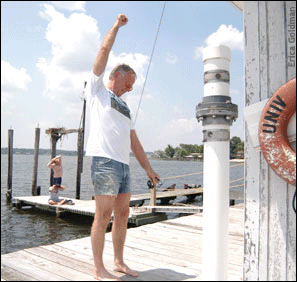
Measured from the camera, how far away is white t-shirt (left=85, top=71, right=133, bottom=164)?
2242 millimetres

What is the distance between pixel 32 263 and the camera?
2615mm

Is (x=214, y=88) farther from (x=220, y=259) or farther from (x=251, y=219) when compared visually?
(x=220, y=259)

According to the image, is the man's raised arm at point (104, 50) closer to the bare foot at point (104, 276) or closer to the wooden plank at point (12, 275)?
the bare foot at point (104, 276)

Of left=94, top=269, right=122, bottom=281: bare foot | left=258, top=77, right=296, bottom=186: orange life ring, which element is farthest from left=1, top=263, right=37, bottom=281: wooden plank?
left=258, top=77, right=296, bottom=186: orange life ring

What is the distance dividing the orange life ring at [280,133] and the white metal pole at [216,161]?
0.19 m

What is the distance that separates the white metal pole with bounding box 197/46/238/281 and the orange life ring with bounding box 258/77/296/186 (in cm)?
19

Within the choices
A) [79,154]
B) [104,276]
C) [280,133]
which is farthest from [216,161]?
[79,154]

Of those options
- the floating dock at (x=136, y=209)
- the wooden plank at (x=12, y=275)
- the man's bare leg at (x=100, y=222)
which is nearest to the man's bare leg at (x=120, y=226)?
the man's bare leg at (x=100, y=222)

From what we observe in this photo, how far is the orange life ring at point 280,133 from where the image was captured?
5.81 feet

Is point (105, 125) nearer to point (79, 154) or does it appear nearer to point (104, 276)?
point (104, 276)

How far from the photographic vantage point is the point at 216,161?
184 cm

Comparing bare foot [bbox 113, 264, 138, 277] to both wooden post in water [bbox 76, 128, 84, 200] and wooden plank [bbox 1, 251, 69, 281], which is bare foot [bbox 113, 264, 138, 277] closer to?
wooden plank [bbox 1, 251, 69, 281]

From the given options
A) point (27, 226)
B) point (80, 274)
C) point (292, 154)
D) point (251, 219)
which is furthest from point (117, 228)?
point (27, 226)

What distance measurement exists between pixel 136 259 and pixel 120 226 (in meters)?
0.63
